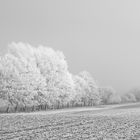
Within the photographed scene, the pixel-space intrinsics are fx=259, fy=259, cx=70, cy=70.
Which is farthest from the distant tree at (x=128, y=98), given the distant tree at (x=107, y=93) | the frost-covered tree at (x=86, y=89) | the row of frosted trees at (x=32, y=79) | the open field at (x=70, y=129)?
the open field at (x=70, y=129)

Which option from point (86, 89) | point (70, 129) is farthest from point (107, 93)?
point (70, 129)

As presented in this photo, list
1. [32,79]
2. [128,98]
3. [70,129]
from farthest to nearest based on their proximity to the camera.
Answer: [128,98] → [32,79] → [70,129]

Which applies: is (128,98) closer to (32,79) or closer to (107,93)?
(107,93)

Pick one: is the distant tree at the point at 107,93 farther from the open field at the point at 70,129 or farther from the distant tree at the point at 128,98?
the open field at the point at 70,129

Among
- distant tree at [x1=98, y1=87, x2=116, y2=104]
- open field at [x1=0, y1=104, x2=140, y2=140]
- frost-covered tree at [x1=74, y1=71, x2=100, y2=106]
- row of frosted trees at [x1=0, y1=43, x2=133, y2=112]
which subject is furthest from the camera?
distant tree at [x1=98, y1=87, x2=116, y2=104]

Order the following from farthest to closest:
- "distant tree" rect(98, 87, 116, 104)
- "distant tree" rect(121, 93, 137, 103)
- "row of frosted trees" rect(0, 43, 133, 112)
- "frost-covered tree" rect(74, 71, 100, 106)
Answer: "distant tree" rect(121, 93, 137, 103)
"distant tree" rect(98, 87, 116, 104)
"frost-covered tree" rect(74, 71, 100, 106)
"row of frosted trees" rect(0, 43, 133, 112)

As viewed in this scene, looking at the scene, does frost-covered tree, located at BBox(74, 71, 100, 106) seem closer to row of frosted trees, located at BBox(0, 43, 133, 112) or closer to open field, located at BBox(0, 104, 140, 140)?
row of frosted trees, located at BBox(0, 43, 133, 112)

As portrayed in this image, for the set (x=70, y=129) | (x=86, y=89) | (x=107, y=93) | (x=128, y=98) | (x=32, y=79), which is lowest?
(x=70, y=129)

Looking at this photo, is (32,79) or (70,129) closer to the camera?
(70,129)

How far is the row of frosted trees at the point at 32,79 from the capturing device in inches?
2144

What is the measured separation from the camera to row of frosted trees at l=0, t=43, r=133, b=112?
54469 millimetres

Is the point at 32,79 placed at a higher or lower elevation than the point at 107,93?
lower

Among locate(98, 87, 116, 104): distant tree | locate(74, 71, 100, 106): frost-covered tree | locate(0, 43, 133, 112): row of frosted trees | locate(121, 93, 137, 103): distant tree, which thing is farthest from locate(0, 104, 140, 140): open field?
locate(121, 93, 137, 103): distant tree

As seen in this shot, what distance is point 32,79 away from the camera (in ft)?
200
